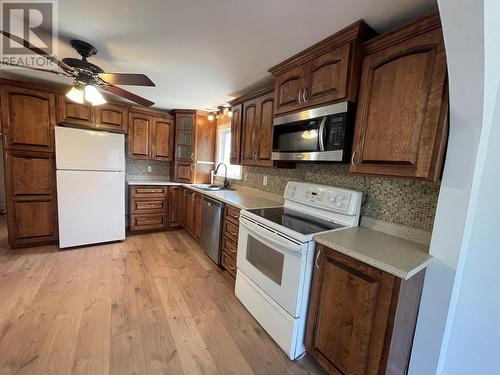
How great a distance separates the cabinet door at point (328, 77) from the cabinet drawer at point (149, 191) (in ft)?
Result: 9.52

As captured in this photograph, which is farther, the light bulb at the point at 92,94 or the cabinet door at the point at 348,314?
the light bulb at the point at 92,94

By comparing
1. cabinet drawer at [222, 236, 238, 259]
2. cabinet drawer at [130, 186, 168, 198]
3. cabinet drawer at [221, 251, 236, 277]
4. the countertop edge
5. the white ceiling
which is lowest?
cabinet drawer at [221, 251, 236, 277]

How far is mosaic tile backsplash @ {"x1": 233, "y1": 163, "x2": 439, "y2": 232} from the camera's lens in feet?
4.41

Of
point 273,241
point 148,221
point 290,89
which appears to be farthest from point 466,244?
point 148,221

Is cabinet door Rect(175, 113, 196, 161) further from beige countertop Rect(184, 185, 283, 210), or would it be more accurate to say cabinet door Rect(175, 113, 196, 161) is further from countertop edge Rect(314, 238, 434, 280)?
countertop edge Rect(314, 238, 434, 280)

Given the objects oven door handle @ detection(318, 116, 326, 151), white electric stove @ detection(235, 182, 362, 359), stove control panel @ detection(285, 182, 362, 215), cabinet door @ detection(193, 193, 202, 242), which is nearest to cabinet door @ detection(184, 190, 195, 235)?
cabinet door @ detection(193, 193, 202, 242)

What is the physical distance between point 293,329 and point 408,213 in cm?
110

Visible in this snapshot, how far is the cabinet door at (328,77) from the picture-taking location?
1439 millimetres

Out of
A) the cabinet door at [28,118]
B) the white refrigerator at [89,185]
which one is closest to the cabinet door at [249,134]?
the white refrigerator at [89,185]

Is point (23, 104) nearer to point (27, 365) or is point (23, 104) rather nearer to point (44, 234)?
point (44, 234)

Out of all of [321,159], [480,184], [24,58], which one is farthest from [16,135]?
[480,184]

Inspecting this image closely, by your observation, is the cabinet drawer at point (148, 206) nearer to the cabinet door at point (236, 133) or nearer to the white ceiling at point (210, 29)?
the cabinet door at point (236, 133)

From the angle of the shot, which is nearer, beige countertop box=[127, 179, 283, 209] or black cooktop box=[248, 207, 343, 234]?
black cooktop box=[248, 207, 343, 234]

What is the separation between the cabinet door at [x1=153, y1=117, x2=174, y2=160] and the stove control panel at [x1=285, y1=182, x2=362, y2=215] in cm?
266
